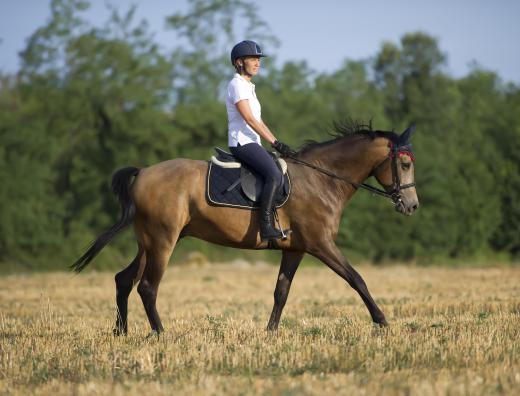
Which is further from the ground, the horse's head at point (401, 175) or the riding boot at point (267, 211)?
the horse's head at point (401, 175)

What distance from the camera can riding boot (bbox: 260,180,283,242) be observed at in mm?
9188

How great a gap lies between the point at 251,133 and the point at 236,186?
73cm

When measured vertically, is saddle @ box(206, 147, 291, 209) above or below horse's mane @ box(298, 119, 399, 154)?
below

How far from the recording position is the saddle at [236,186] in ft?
30.6

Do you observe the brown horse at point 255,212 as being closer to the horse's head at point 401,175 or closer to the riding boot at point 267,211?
the horse's head at point 401,175

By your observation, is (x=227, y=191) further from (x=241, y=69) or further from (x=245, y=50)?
(x=245, y=50)

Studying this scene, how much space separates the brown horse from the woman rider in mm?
265

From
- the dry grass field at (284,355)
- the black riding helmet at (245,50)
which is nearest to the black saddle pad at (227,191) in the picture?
the black riding helmet at (245,50)

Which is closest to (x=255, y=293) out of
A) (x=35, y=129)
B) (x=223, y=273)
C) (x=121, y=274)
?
(x=223, y=273)

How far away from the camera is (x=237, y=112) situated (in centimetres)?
959

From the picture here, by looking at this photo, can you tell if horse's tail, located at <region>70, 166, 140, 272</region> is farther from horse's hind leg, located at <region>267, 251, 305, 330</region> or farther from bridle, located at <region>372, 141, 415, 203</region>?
bridle, located at <region>372, 141, 415, 203</region>

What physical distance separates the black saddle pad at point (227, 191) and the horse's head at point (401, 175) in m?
1.38

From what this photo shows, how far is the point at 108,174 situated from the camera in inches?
1320

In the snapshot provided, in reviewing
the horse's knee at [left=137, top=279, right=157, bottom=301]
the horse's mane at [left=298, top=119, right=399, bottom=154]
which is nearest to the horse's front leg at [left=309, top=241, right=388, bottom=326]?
the horse's mane at [left=298, top=119, right=399, bottom=154]
